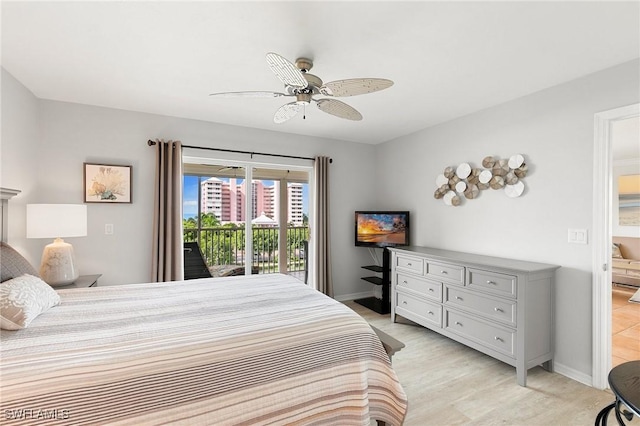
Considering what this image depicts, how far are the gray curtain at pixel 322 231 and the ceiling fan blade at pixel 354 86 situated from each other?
2.40m

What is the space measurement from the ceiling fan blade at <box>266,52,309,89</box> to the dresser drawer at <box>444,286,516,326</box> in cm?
245

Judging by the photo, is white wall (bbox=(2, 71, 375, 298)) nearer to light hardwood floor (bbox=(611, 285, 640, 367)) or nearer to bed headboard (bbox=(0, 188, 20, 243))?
bed headboard (bbox=(0, 188, 20, 243))

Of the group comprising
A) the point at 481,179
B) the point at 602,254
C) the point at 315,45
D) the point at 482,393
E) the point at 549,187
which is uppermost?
the point at 315,45

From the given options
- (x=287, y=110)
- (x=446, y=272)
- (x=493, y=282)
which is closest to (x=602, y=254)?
(x=493, y=282)

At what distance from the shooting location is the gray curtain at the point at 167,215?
347cm

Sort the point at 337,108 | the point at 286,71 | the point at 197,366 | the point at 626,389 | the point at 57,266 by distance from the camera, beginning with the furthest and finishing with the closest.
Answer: the point at 57,266
the point at 337,108
the point at 286,71
the point at 197,366
the point at 626,389

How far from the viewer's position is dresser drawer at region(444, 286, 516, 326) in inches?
102

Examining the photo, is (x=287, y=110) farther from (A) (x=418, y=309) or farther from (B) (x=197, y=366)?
(A) (x=418, y=309)

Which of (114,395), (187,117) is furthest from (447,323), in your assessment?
(187,117)

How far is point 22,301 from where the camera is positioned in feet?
5.32

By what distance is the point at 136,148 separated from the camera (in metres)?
3.47

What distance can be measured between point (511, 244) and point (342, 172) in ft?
8.30

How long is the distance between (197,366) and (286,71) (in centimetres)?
→ 162

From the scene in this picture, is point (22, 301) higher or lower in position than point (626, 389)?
higher
